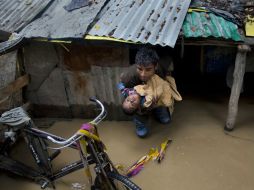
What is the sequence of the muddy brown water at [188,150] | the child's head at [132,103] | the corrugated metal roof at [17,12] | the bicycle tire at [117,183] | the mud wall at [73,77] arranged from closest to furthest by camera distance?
the bicycle tire at [117,183] < the muddy brown water at [188,150] < the child's head at [132,103] < the mud wall at [73,77] < the corrugated metal roof at [17,12]

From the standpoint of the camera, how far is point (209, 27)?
14.0ft

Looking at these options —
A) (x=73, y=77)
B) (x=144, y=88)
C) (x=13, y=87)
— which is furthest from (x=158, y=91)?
(x=13, y=87)

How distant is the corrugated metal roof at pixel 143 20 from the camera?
420 cm

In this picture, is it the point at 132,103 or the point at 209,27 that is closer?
the point at 132,103

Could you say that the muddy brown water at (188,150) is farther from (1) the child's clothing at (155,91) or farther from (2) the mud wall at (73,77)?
(1) the child's clothing at (155,91)

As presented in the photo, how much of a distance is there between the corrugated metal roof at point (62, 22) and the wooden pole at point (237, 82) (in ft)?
7.66

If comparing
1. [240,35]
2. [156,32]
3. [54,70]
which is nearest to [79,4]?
[54,70]

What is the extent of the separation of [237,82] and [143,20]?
1.72 meters

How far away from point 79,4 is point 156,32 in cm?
174

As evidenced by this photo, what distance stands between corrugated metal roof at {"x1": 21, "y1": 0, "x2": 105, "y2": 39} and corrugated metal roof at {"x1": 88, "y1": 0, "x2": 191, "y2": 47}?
6.7 inches

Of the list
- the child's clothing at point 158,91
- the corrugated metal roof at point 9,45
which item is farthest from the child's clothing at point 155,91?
the corrugated metal roof at point 9,45

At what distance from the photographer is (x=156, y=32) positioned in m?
4.25

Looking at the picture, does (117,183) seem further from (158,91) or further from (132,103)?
(158,91)

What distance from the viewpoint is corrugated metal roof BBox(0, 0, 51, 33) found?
200 inches
